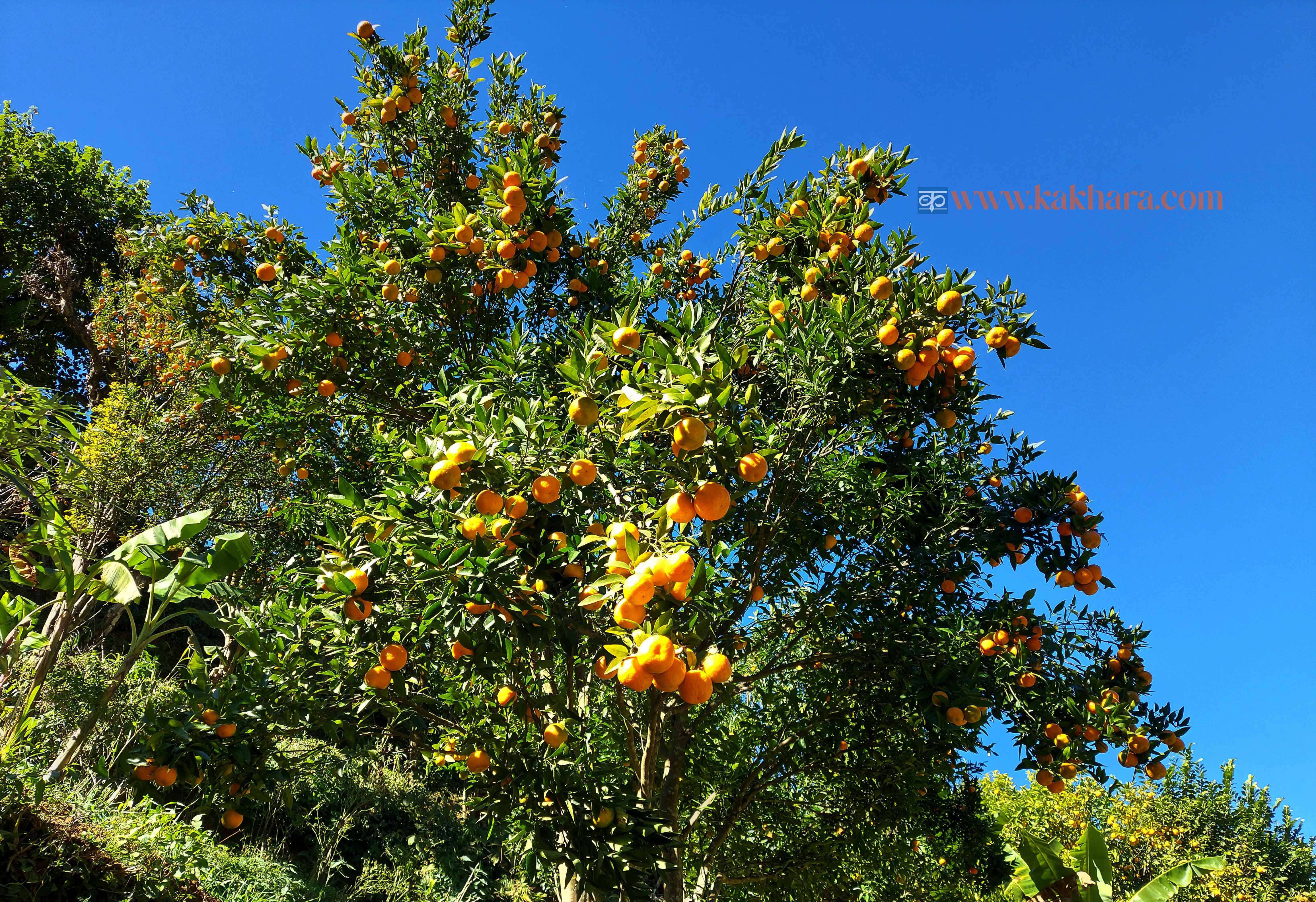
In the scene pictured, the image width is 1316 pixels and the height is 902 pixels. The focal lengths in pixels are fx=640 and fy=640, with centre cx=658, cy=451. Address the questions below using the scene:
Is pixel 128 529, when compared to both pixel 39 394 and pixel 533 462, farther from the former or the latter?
pixel 533 462

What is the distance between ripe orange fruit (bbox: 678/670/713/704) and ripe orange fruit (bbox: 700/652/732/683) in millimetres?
18

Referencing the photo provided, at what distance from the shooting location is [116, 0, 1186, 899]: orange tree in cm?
224

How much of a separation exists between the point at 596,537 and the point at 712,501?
59cm

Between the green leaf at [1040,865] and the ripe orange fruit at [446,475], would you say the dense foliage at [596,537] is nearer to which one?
the ripe orange fruit at [446,475]

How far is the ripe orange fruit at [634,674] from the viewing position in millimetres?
1536

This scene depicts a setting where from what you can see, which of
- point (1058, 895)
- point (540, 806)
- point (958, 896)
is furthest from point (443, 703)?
point (958, 896)

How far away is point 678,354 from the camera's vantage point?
1992 mm

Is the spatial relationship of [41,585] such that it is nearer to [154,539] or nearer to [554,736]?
[154,539]

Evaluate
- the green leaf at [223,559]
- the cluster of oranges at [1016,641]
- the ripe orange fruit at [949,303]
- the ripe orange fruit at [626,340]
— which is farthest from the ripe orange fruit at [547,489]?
the cluster of oranges at [1016,641]

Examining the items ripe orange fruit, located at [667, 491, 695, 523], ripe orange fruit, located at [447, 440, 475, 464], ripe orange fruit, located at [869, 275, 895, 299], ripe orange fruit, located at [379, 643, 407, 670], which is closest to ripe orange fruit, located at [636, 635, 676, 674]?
ripe orange fruit, located at [667, 491, 695, 523]

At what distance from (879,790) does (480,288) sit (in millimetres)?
4009

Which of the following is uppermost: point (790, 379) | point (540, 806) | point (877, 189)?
point (877, 189)

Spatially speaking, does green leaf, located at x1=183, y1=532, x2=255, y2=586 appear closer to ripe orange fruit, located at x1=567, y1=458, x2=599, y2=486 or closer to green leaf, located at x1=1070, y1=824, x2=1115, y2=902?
ripe orange fruit, located at x1=567, y1=458, x2=599, y2=486

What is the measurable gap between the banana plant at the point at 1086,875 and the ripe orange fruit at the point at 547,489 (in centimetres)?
204
